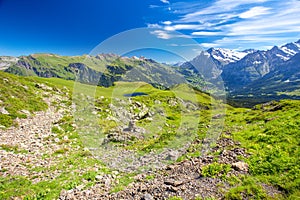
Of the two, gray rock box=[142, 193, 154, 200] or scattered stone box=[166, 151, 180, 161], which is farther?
scattered stone box=[166, 151, 180, 161]

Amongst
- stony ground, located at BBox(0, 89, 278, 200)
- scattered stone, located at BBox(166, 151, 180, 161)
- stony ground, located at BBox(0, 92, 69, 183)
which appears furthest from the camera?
scattered stone, located at BBox(166, 151, 180, 161)

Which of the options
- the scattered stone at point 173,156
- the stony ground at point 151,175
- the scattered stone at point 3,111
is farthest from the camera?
the scattered stone at point 3,111

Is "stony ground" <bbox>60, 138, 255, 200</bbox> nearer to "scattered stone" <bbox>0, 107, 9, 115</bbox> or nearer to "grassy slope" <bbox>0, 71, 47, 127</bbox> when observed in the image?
"grassy slope" <bbox>0, 71, 47, 127</bbox>

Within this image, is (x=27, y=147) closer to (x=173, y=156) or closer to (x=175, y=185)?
(x=173, y=156)

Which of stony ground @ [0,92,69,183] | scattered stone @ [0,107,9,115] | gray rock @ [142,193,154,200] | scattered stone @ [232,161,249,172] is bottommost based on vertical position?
stony ground @ [0,92,69,183]

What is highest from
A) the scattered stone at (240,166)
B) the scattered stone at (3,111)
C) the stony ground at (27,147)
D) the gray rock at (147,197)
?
the scattered stone at (3,111)

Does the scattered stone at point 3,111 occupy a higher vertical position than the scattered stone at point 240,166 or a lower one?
higher

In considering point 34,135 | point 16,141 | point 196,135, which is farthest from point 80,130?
point 196,135

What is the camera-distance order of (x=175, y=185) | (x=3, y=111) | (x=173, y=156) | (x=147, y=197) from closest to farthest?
(x=147, y=197)
(x=175, y=185)
(x=173, y=156)
(x=3, y=111)

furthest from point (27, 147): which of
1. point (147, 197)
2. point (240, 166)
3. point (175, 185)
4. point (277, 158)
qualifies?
point (277, 158)

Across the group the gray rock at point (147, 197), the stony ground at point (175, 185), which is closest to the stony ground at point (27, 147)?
the stony ground at point (175, 185)

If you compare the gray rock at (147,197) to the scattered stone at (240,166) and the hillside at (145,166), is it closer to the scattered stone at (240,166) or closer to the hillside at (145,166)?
the hillside at (145,166)

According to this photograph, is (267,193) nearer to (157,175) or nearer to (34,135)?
(157,175)

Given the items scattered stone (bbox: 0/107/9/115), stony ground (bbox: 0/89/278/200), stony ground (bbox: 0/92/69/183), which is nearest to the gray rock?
stony ground (bbox: 0/89/278/200)
